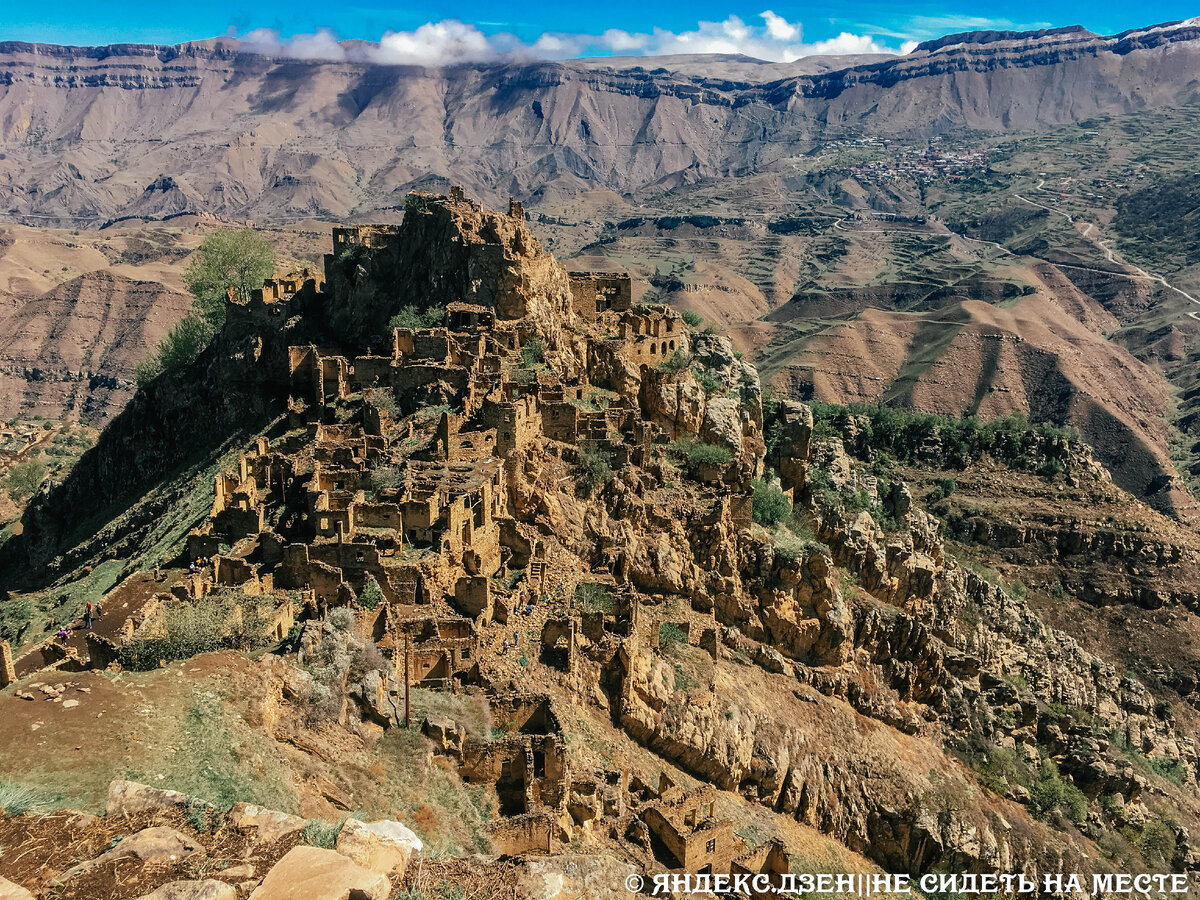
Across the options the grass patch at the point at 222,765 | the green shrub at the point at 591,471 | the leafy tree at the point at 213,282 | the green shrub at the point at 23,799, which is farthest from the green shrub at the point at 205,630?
the leafy tree at the point at 213,282

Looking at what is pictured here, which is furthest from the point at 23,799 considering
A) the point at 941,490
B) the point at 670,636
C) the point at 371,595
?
the point at 941,490

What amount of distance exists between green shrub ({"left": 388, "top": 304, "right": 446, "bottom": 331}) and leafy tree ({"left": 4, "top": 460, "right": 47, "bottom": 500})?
4223 cm

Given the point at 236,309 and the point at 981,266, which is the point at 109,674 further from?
the point at 981,266

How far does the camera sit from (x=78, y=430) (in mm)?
110500

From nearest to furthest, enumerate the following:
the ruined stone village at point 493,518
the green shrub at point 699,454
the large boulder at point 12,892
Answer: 1. the large boulder at point 12,892
2. the ruined stone village at point 493,518
3. the green shrub at point 699,454

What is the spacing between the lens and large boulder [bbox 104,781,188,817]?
1455 centimetres

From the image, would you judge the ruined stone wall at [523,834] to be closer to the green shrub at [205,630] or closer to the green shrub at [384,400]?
the green shrub at [205,630]

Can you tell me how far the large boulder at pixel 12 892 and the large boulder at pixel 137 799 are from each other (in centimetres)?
245

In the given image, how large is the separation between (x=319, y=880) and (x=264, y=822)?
245 centimetres

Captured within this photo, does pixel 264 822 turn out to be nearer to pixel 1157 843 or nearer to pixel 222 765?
pixel 222 765

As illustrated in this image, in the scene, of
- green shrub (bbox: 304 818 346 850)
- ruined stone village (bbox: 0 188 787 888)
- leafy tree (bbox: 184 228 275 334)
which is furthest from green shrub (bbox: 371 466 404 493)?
leafy tree (bbox: 184 228 275 334)

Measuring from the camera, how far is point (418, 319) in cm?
4997

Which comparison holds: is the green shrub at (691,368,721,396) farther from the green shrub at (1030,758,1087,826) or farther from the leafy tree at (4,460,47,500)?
the leafy tree at (4,460,47,500)

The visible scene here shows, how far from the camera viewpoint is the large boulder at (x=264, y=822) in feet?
46.5
